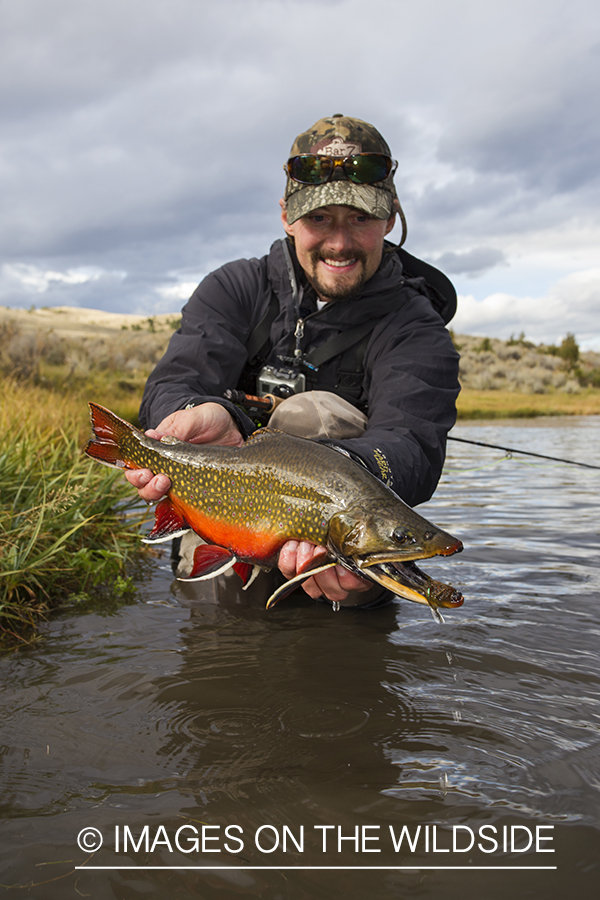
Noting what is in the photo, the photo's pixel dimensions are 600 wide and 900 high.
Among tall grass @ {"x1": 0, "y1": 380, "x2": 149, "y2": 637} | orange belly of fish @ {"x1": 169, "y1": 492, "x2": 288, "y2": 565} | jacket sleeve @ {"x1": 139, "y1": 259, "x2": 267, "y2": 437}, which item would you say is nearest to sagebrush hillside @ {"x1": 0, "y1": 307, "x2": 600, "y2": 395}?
tall grass @ {"x1": 0, "y1": 380, "x2": 149, "y2": 637}

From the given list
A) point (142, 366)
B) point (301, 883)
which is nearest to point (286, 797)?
point (301, 883)

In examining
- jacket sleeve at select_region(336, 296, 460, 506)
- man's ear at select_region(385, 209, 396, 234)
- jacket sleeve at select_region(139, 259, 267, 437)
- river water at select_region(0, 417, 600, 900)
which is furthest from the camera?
man's ear at select_region(385, 209, 396, 234)

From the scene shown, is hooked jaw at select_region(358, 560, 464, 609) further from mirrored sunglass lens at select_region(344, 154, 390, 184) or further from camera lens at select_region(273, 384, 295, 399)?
mirrored sunglass lens at select_region(344, 154, 390, 184)

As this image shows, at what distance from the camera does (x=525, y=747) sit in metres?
2.70

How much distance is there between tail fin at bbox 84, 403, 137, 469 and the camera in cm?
311

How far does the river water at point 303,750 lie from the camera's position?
2.02 metres

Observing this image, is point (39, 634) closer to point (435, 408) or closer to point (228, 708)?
point (228, 708)

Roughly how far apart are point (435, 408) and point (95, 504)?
3.07 metres

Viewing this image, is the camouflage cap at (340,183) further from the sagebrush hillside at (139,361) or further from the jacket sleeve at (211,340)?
the sagebrush hillside at (139,361)

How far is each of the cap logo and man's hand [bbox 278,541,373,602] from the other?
10.2 ft

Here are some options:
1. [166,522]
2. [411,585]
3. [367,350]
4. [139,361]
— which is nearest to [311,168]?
[367,350]

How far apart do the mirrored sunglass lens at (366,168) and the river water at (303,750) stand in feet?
9.99

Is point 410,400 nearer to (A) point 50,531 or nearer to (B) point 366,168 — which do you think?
(B) point 366,168

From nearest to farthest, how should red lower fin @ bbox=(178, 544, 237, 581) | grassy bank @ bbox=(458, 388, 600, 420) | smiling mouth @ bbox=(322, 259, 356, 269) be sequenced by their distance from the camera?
1. red lower fin @ bbox=(178, 544, 237, 581)
2. smiling mouth @ bbox=(322, 259, 356, 269)
3. grassy bank @ bbox=(458, 388, 600, 420)
